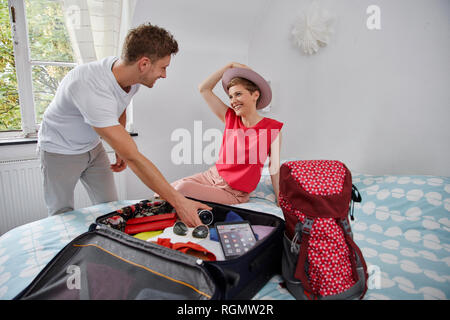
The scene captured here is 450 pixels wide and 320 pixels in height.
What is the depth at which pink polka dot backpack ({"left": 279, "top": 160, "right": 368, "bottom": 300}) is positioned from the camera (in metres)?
0.84

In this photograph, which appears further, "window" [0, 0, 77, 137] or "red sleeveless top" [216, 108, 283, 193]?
"window" [0, 0, 77, 137]

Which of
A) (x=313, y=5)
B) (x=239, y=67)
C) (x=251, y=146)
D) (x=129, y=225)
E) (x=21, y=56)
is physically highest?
(x=313, y=5)

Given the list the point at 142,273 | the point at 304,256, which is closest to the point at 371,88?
the point at 304,256

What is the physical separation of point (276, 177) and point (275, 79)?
119cm

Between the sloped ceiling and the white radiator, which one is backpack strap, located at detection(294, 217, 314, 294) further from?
the sloped ceiling

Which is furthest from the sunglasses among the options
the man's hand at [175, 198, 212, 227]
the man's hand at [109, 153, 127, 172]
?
the man's hand at [109, 153, 127, 172]

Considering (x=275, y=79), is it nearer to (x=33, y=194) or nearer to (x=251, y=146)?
(x=251, y=146)

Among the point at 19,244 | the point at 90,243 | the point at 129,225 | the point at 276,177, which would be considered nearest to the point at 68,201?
the point at 19,244

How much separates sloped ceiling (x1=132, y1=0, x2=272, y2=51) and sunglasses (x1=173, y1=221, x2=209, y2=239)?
6.19 feet

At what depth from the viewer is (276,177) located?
5.73 ft

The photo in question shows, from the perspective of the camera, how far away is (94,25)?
2.06 meters

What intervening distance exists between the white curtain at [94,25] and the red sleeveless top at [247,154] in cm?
129

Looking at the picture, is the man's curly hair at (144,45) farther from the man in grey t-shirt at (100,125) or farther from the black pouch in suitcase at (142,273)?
the black pouch in suitcase at (142,273)

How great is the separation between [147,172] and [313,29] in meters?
1.75
